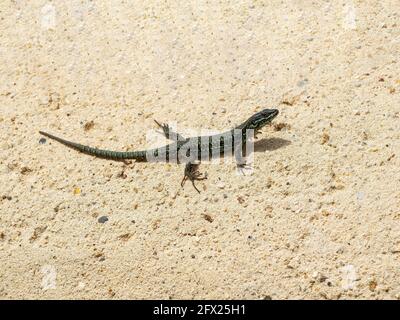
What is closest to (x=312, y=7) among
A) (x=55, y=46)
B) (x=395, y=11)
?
(x=395, y=11)

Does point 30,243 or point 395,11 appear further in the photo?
point 395,11

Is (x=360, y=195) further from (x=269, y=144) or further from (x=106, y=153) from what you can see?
(x=106, y=153)

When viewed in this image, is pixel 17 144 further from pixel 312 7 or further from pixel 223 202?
pixel 312 7

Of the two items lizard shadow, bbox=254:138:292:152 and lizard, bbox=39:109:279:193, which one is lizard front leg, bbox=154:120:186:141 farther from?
lizard shadow, bbox=254:138:292:152

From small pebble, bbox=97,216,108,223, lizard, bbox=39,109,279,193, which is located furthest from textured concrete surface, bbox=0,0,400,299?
lizard, bbox=39,109,279,193

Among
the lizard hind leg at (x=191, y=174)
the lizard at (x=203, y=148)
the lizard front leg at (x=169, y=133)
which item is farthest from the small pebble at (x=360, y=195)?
the lizard front leg at (x=169, y=133)

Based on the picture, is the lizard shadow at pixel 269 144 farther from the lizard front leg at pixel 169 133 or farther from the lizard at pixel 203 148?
the lizard front leg at pixel 169 133
